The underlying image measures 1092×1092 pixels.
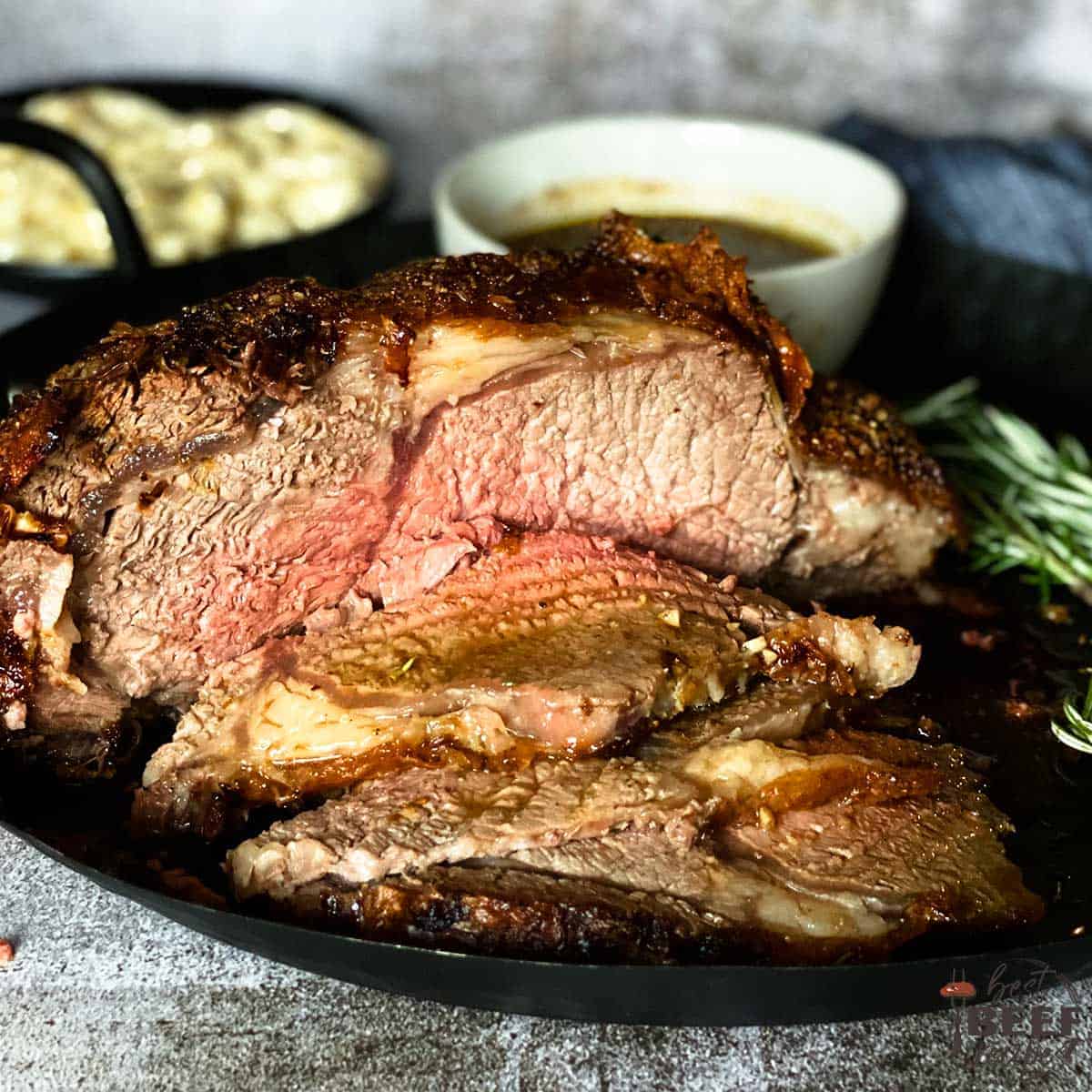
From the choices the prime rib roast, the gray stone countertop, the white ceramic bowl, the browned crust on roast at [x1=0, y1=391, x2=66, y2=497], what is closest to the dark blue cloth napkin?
the white ceramic bowl

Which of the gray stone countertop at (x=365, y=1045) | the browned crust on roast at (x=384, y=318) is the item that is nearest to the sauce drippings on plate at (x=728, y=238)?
the browned crust on roast at (x=384, y=318)

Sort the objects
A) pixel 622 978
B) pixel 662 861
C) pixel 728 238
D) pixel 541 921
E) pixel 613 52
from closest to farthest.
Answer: pixel 622 978, pixel 541 921, pixel 662 861, pixel 728 238, pixel 613 52

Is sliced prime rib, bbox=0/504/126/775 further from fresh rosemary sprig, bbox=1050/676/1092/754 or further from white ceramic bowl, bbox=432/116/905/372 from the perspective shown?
fresh rosemary sprig, bbox=1050/676/1092/754

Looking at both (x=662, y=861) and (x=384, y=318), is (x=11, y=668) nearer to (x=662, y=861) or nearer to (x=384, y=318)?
(x=384, y=318)

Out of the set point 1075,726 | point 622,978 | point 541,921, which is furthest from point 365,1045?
point 1075,726

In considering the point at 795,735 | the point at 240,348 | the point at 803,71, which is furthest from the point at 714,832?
the point at 803,71

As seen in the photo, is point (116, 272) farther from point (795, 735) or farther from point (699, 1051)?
point (699, 1051)

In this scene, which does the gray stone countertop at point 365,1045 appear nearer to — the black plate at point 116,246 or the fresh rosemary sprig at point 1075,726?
the fresh rosemary sprig at point 1075,726
